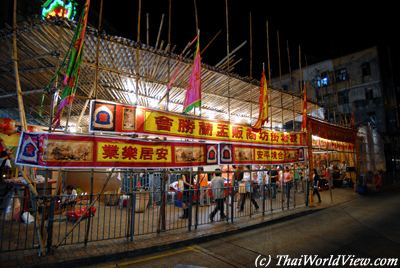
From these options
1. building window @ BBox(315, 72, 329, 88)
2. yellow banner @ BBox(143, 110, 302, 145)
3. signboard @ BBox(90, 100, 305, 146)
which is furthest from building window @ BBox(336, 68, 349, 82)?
signboard @ BBox(90, 100, 305, 146)

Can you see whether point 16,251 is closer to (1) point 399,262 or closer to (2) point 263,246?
(2) point 263,246

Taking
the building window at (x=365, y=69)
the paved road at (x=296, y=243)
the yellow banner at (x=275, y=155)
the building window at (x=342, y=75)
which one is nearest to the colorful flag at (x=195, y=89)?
the paved road at (x=296, y=243)

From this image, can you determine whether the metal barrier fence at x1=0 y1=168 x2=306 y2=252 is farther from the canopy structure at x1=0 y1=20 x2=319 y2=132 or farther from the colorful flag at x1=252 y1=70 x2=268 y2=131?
the colorful flag at x1=252 y1=70 x2=268 y2=131

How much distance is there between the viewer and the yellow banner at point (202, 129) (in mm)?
6902

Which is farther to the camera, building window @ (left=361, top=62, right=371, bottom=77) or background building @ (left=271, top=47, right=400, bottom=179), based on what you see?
building window @ (left=361, top=62, right=371, bottom=77)

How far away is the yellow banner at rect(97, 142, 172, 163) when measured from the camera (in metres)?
5.89

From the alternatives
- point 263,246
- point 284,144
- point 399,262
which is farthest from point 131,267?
point 284,144

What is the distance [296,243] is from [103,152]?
5632 mm

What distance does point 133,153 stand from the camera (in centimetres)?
634

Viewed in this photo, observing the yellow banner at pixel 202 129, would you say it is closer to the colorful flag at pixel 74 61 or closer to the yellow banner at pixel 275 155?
the yellow banner at pixel 275 155

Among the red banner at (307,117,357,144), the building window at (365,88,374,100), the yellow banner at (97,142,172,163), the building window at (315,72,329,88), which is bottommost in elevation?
the yellow banner at (97,142,172,163)

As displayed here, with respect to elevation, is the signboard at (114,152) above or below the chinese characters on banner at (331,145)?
below

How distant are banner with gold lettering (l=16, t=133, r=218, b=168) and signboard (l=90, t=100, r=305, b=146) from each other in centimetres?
32

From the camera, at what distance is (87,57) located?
6.70 metres
